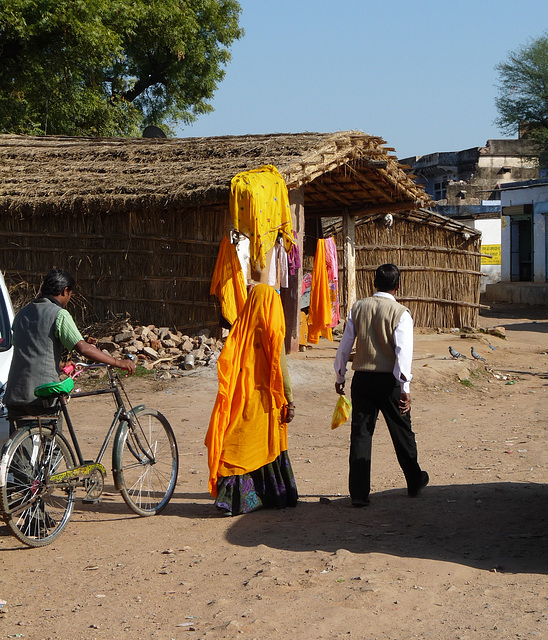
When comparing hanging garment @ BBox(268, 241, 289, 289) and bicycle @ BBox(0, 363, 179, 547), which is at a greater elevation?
hanging garment @ BBox(268, 241, 289, 289)

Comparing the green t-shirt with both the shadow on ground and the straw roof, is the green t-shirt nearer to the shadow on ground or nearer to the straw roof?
A: the shadow on ground

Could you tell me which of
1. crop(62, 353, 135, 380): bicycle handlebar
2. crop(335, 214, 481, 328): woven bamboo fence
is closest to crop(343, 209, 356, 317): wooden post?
crop(335, 214, 481, 328): woven bamboo fence

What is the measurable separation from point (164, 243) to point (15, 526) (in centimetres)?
813

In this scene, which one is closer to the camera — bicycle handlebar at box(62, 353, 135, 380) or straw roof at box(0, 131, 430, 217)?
bicycle handlebar at box(62, 353, 135, 380)

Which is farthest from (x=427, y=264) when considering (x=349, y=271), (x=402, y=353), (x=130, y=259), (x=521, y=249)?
(x=402, y=353)

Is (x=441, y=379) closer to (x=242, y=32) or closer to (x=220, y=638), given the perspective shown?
(x=220, y=638)

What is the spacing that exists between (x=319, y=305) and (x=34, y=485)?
9.44 metres

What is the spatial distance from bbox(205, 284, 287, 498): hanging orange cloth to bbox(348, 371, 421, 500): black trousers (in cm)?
53

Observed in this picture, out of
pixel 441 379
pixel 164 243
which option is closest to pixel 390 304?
pixel 441 379

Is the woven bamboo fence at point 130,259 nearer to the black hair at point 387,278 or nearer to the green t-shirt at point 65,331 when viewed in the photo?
the black hair at point 387,278

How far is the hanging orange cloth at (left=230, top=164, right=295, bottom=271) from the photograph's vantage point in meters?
10.6

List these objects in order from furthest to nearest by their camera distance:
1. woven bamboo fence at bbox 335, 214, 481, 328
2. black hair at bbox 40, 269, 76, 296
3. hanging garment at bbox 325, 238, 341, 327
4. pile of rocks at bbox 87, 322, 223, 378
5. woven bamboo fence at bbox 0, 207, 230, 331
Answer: woven bamboo fence at bbox 335, 214, 481, 328
hanging garment at bbox 325, 238, 341, 327
woven bamboo fence at bbox 0, 207, 230, 331
pile of rocks at bbox 87, 322, 223, 378
black hair at bbox 40, 269, 76, 296

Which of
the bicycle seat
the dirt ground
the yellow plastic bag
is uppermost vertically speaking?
the bicycle seat

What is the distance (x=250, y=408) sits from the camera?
5.37 meters
